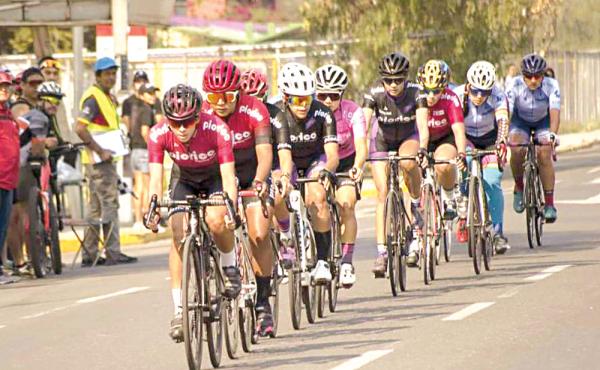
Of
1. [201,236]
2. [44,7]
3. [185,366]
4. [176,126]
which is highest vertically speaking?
[44,7]

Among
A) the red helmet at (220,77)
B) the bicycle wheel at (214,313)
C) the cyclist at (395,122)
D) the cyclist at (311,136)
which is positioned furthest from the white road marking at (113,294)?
the bicycle wheel at (214,313)

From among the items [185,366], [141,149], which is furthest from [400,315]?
[141,149]

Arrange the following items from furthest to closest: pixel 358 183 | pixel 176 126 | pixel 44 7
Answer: pixel 44 7 → pixel 358 183 → pixel 176 126

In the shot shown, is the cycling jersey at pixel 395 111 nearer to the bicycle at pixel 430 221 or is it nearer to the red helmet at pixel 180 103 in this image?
the bicycle at pixel 430 221

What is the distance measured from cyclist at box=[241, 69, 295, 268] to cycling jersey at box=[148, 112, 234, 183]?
1.34 meters

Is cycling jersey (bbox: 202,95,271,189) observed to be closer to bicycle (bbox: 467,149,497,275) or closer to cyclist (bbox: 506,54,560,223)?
bicycle (bbox: 467,149,497,275)

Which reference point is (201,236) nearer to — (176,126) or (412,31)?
(176,126)

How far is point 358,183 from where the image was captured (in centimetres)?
1504

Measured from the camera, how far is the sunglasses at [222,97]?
12.4 metres

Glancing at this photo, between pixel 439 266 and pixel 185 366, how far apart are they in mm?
6621

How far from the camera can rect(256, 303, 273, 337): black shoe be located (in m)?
12.6

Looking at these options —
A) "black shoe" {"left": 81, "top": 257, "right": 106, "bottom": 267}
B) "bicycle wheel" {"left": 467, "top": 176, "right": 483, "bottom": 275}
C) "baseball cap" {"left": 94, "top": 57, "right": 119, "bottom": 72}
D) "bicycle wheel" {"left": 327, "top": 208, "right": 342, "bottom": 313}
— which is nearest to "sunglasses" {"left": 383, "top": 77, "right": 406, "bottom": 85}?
"bicycle wheel" {"left": 467, "top": 176, "right": 483, "bottom": 275}

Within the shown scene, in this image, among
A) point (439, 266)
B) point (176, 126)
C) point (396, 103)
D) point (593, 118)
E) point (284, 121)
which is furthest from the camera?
point (593, 118)

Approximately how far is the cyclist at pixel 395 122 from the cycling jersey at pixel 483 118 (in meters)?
1.97
